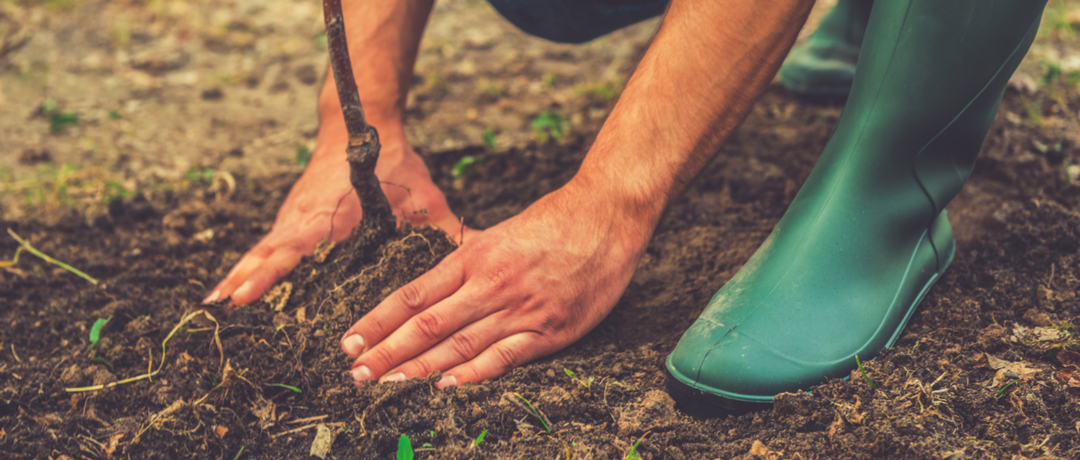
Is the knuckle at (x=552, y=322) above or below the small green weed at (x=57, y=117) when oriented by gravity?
above

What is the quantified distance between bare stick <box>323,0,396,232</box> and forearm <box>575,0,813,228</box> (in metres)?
0.41

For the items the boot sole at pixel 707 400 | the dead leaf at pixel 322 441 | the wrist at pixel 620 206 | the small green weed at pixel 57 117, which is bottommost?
the small green weed at pixel 57 117

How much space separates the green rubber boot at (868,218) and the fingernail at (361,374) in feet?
1.80

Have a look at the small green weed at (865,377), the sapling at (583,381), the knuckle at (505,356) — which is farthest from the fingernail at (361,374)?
the small green weed at (865,377)

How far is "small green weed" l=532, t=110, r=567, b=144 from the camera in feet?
7.82

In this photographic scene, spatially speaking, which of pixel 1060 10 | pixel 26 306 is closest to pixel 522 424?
pixel 26 306

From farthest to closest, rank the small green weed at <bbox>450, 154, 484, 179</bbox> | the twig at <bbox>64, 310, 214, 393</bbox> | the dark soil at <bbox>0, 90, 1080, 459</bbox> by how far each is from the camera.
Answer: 1. the small green weed at <bbox>450, 154, 484, 179</bbox>
2. the twig at <bbox>64, 310, 214, 393</bbox>
3. the dark soil at <bbox>0, 90, 1080, 459</bbox>

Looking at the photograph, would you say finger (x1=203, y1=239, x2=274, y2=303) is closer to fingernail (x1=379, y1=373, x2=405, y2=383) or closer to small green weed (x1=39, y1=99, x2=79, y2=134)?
fingernail (x1=379, y1=373, x2=405, y2=383)

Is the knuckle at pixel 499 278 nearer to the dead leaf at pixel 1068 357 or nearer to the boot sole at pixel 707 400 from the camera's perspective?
the boot sole at pixel 707 400

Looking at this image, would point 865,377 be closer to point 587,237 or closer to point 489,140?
point 587,237

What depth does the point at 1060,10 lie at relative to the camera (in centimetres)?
297

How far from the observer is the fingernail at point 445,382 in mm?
1237

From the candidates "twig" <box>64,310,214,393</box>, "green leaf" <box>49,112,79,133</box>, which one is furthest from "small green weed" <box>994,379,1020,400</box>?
"green leaf" <box>49,112,79,133</box>

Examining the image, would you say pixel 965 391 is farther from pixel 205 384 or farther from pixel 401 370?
pixel 205 384
